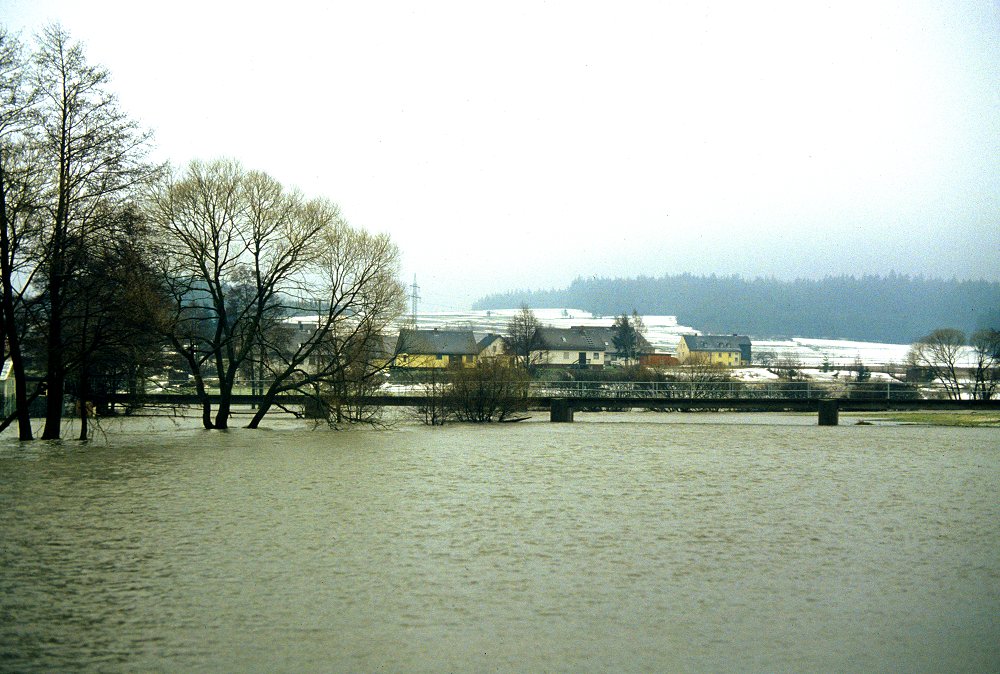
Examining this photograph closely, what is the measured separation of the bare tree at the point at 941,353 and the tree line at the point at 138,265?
68.7 metres

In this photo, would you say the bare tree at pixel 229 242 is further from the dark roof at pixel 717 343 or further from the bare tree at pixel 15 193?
the dark roof at pixel 717 343

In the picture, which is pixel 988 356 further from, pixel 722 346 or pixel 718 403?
pixel 722 346

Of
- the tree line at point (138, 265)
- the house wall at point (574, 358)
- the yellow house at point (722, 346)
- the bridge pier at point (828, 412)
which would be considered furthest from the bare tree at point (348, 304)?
the yellow house at point (722, 346)

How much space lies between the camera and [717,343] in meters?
175

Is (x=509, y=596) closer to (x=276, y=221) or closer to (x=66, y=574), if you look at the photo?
(x=66, y=574)

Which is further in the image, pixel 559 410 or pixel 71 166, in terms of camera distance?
pixel 559 410

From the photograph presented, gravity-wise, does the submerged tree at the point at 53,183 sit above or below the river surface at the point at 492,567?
above

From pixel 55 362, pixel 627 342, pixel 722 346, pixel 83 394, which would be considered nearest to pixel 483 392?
pixel 83 394

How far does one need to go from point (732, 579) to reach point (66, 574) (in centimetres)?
985

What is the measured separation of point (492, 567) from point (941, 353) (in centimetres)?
9990

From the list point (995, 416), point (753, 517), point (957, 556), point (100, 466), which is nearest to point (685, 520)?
point (753, 517)

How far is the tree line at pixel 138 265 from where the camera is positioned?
32000mm

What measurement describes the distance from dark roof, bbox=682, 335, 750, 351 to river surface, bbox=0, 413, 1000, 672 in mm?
141356

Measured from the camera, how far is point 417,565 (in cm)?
1560
